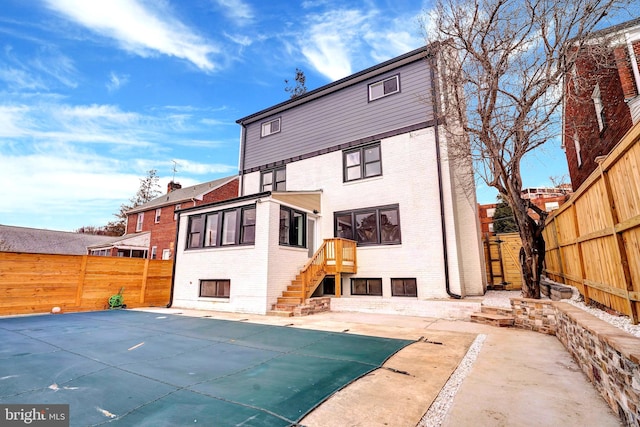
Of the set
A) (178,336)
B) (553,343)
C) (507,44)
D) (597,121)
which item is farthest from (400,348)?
(597,121)

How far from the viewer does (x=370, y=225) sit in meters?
11.0

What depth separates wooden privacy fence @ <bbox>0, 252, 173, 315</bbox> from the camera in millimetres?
8828

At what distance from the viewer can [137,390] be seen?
305 cm

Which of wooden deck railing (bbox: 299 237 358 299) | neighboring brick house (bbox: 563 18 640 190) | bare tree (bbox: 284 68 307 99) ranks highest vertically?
bare tree (bbox: 284 68 307 99)

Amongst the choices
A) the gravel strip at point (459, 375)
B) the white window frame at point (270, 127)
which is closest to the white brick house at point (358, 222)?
the white window frame at point (270, 127)

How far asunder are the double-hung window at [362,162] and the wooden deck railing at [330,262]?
9.71 ft

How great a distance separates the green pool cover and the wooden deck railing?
10.4 ft

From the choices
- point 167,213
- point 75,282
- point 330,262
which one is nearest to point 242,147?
point 330,262

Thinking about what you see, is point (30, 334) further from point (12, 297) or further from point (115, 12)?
point (115, 12)

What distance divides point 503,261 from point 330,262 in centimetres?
742

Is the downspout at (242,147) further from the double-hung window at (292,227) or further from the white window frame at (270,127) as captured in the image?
the double-hung window at (292,227)

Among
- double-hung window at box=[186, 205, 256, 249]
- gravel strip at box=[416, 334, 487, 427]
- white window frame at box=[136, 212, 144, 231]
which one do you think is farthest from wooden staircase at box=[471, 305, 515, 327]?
white window frame at box=[136, 212, 144, 231]

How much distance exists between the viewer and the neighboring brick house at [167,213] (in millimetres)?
20453

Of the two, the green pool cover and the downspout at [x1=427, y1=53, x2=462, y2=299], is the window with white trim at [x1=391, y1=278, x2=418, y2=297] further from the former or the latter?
the green pool cover
